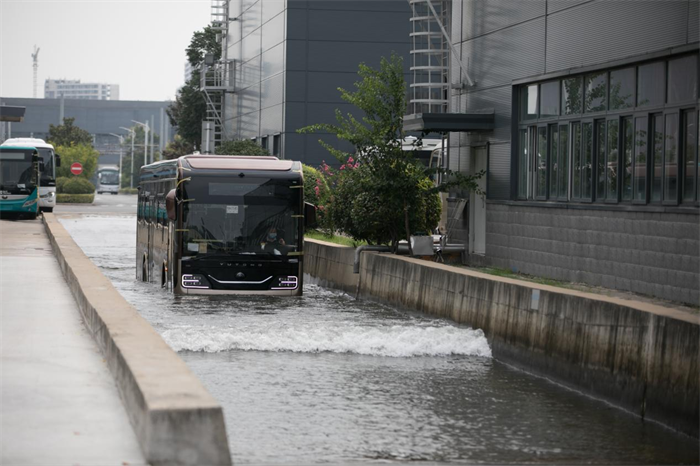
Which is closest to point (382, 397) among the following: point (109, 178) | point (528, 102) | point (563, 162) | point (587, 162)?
point (587, 162)

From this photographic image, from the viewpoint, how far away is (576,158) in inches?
798

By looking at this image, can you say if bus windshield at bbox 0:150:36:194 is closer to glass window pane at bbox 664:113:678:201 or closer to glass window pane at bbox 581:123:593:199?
glass window pane at bbox 581:123:593:199

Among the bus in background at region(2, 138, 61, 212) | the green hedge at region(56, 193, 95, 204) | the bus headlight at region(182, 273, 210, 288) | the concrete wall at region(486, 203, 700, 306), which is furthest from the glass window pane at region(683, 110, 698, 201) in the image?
the green hedge at region(56, 193, 95, 204)

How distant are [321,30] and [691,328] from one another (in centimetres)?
3836

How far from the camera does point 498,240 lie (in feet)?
76.4

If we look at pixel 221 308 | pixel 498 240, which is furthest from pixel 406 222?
pixel 221 308

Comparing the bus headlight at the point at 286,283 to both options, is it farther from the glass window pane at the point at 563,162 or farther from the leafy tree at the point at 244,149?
the leafy tree at the point at 244,149

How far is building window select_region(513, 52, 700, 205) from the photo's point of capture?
16312mm

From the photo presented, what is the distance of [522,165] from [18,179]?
31606 mm

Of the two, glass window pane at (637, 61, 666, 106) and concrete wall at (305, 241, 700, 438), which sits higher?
glass window pane at (637, 61, 666, 106)

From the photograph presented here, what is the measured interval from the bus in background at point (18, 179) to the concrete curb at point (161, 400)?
127 ft

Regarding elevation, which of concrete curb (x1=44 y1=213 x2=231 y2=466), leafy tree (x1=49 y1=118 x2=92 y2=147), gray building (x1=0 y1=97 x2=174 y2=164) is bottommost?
concrete curb (x1=44 y1=213 x2=231 y2=466)

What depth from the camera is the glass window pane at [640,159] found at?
57.4 ft

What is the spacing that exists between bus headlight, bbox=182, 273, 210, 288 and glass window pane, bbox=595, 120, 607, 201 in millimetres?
7262
